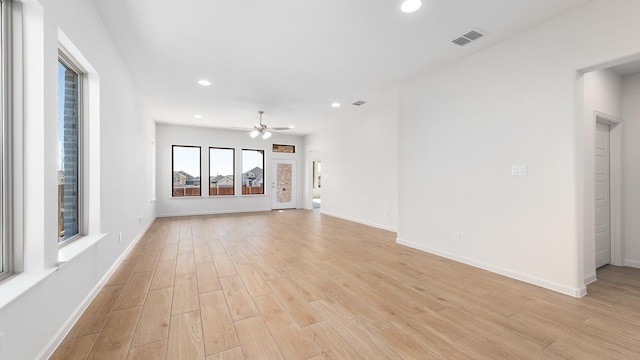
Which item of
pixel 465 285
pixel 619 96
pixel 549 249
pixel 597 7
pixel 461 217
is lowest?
pixel 465 285

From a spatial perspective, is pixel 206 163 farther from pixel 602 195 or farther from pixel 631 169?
pixel 631 169

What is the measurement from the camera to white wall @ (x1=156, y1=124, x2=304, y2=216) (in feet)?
25.6

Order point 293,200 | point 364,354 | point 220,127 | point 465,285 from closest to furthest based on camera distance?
point 364,354 < point 465,285 < point 220,127 < point 293,200

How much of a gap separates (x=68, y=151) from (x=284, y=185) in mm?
7304

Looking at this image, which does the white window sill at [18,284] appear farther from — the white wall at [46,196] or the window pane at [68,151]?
the window pane at [68,151]

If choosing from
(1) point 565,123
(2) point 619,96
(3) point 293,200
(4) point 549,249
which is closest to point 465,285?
(4) point 549,249

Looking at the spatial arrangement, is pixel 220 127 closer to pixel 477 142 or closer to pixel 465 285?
pixel 477 142

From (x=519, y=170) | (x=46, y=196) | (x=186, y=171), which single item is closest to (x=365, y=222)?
(x=519, y=170)

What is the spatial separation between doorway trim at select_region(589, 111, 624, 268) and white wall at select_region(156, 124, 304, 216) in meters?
7.96

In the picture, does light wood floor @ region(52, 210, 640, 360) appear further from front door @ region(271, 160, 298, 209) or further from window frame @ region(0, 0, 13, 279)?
front door @ region(271, 160, 298, 209)

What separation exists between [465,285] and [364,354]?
1.73 m

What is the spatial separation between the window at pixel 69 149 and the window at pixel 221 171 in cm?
592

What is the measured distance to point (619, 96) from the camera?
3.53m

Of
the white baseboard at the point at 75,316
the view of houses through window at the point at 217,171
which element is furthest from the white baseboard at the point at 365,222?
the white baseboard at the point at 75,316
